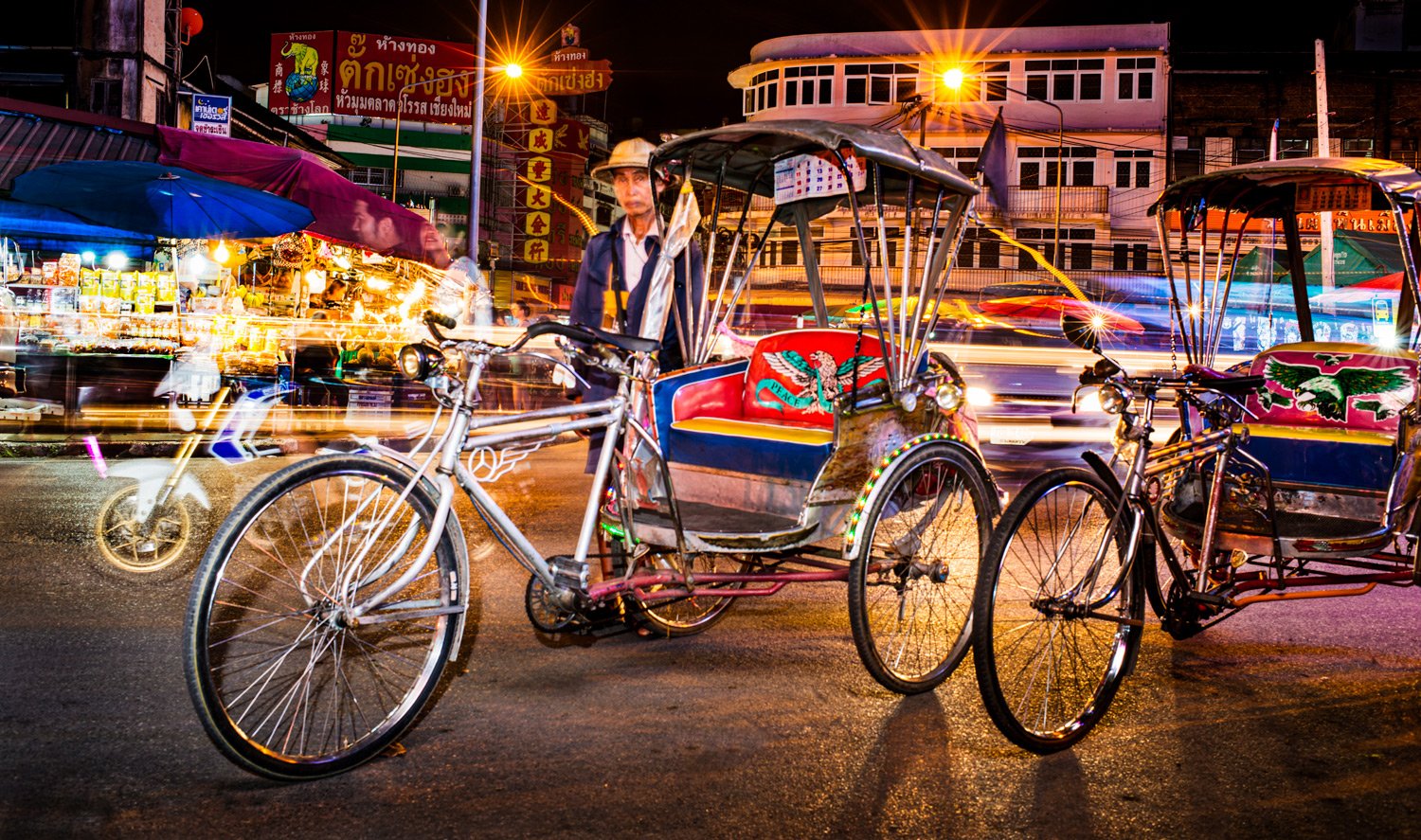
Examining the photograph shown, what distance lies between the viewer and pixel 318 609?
11.2ft

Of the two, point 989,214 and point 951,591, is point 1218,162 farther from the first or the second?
point 951,591

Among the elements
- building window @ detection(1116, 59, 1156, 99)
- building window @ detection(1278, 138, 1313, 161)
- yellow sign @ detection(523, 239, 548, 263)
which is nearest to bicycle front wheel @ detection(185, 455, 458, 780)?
building window @ detection(1278, 138, 1313, 161)

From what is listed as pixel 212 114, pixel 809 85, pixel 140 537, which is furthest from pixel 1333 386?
pixel 809 85

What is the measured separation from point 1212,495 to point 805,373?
210cm

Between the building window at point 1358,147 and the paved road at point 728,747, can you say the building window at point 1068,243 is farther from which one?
the paved road at point 728,747

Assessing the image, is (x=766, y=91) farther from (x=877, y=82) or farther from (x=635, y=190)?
(x=635, y=190)

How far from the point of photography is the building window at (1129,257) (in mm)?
44281

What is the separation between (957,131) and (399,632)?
4392 centimetres

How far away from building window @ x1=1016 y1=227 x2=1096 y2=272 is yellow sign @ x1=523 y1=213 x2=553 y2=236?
63.4 feet

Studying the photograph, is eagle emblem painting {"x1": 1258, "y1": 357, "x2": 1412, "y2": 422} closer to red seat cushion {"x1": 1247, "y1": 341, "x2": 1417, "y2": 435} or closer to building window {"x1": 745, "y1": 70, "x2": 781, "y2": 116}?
red seat cushion {"x1": 1247, "y1": 341, "x2": 1417, "y2": 435}

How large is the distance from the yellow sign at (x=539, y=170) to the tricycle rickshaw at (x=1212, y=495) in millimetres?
41284

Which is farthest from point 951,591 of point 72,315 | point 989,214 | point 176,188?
point 989,214

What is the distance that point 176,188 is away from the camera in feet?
33.9

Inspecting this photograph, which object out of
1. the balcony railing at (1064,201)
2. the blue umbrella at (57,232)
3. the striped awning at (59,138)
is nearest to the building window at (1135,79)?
the balcony railing at (1064,201)
